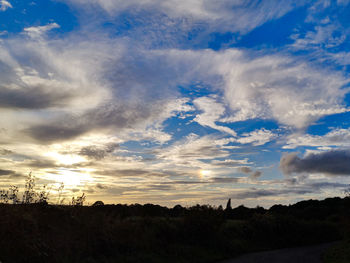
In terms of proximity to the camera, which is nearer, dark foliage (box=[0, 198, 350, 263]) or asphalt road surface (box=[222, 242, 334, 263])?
dark foliage (box=[0, 198, 350, 263])

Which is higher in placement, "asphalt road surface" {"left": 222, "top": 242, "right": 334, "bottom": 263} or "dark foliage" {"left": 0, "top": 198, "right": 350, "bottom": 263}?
"dark foliage" {"left": 0, "top": 198, "right": 350, "bottom": 263}

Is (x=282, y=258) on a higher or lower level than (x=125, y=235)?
lower

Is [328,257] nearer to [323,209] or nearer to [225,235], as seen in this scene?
[225,235]

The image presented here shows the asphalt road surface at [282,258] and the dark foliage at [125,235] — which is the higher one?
the dark foliage at [125,235]

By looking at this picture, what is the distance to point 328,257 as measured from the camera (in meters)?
17.9

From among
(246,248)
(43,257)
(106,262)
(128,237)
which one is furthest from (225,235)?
(43,257)

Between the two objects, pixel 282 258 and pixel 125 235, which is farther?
pixel 282 258

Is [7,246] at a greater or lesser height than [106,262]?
greater

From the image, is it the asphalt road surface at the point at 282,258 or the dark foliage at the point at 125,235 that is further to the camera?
the asphalt road surface at the point at 282,258

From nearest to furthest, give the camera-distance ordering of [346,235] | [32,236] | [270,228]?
[32,236] → [346,235] → [270,228]

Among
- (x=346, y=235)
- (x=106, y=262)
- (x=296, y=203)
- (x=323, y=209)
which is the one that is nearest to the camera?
(x=106, y=262)

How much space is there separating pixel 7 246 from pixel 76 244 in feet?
10.4

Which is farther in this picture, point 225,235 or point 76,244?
point 225,235

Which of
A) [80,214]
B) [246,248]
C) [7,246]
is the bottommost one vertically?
[246,248]
